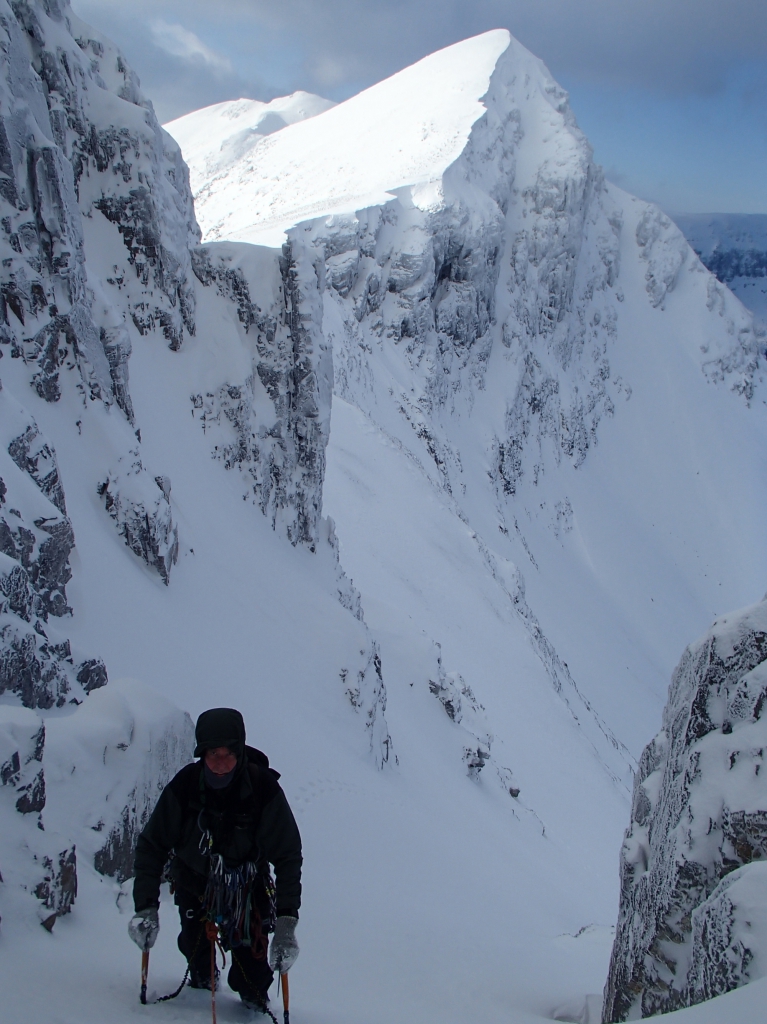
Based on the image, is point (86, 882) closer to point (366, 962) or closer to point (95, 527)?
point (366, 962)


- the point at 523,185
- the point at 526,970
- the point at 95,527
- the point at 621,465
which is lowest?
the point at 526,970

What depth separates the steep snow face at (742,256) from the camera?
187750 mm

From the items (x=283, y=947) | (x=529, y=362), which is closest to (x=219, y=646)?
(x=283, y=947)

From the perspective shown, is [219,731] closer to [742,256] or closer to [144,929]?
[144,929]

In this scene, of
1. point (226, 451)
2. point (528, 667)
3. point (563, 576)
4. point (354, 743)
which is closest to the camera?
point (354, 743)

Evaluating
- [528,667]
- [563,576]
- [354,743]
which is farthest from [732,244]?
[354,743]

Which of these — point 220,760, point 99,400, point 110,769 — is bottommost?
point 110,769

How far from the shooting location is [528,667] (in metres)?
26.6

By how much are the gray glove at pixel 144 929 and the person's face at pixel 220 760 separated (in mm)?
910

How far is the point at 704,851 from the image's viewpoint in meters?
4.68

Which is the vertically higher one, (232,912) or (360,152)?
(360,152)

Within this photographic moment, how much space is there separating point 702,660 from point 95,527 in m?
9.11

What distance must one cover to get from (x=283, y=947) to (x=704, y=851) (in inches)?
106

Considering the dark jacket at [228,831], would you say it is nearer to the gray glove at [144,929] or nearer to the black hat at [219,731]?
the gray glove at [144,929]
